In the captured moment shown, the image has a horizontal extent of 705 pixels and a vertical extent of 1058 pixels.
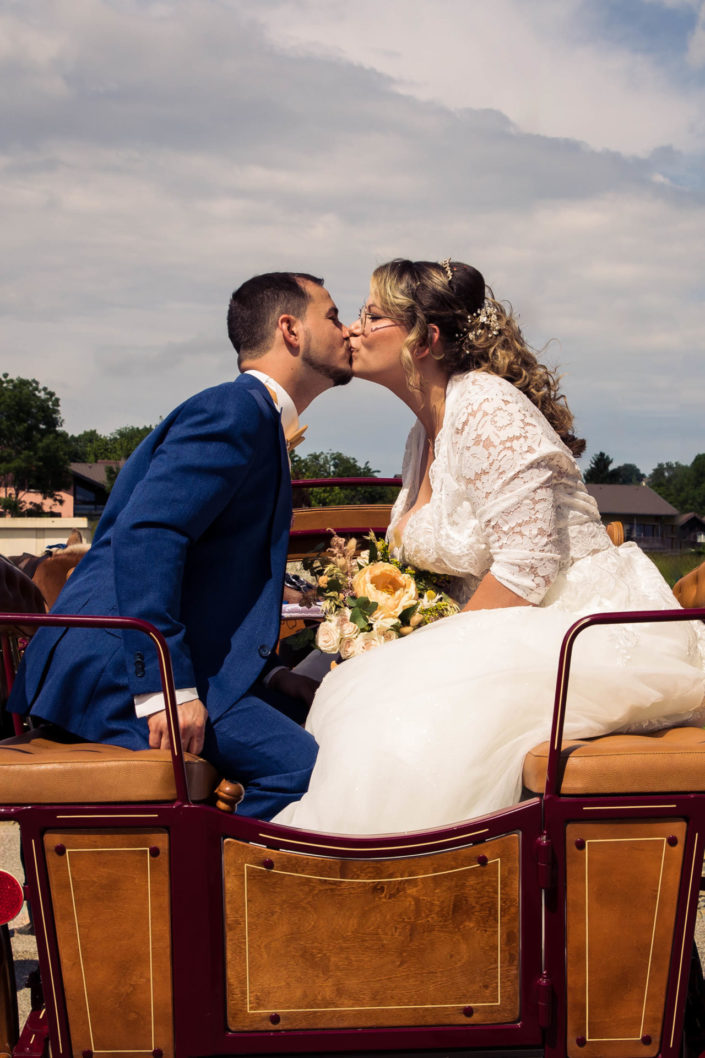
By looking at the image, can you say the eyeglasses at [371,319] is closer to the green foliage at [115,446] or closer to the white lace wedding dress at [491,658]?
the white lace wedding dress at [491,658]

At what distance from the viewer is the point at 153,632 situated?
6.33ft

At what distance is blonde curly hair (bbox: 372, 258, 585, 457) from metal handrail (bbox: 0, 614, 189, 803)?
152 cm

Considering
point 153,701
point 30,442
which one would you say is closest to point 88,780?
point 153,701

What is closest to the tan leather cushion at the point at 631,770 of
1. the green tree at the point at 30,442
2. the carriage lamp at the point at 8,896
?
the carriage lamp at the point at 8,896

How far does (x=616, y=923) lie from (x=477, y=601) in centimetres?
96

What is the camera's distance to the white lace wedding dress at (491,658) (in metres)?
2.21

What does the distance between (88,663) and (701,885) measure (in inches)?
63.4

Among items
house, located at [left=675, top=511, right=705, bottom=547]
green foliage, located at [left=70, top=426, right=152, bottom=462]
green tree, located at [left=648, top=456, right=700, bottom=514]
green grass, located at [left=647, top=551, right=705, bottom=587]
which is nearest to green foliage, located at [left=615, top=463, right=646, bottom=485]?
green tree, located at [left=648, top=456, right=700, bottom=514]

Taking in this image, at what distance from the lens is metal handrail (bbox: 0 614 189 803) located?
1.92 metres

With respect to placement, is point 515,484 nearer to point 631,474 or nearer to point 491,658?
point 491,658

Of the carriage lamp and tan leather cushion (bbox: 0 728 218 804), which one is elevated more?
tan leather cushion (bbox: 0 728 218 804)

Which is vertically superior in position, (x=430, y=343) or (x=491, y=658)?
(x=430, y=343)

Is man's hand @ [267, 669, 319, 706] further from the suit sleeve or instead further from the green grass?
the green grass

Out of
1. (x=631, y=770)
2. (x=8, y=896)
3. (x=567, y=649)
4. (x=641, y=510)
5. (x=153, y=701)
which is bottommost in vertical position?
(x=641, y=510)
